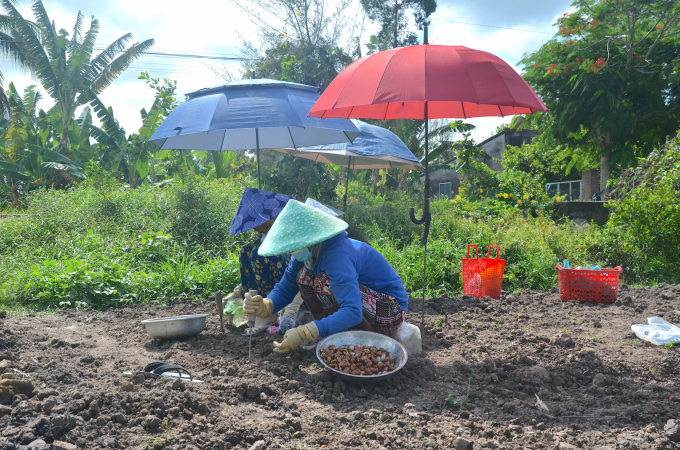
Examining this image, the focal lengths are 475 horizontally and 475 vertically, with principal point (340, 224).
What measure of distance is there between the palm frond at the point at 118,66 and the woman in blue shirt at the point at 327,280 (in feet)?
48.2

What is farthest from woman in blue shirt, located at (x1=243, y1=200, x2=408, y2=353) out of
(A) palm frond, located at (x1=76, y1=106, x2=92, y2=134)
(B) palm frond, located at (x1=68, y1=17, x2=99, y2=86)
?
(A) palm frond, located at (x1=76, y1=106, x2=92, y2=134)

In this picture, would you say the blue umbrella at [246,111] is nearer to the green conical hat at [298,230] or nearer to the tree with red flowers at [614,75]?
the green conical hat at [298,230]

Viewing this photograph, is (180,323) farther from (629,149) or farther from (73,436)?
(629,149)

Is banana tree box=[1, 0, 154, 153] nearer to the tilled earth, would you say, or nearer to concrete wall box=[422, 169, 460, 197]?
the tilled earth

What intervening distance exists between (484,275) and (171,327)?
3.30 metres

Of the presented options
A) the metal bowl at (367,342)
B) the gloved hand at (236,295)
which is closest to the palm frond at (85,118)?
the gloved hand at (236,295)

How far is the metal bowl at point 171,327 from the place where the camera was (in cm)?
354

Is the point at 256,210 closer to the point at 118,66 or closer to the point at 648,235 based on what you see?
the point at 648,235

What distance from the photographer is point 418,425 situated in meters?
2.23

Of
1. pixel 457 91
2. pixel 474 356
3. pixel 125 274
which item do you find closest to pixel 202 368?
pixel 474 356

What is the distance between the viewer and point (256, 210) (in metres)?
3.74

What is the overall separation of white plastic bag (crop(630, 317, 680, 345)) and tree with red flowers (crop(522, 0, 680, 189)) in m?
10.4

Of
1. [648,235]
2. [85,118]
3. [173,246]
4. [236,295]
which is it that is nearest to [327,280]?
[236,295]

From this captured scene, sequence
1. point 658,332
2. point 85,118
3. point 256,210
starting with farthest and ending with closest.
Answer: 1. point 85,118
2. point 256,210
3. point 658,332
